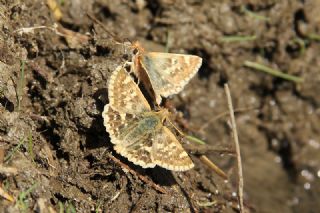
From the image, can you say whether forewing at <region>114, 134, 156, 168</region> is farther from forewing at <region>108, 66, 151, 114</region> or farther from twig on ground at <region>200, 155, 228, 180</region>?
twig on ground at <region>200, 155, 228, 180</region>

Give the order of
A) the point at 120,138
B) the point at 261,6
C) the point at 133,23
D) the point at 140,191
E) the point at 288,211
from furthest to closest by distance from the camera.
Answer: the point at 288,211 < the point at 261,6 < the point at 133,23 < the point at 140,191 < the point at 120,138

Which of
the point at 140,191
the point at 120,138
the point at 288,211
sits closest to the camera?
the point at 120,138

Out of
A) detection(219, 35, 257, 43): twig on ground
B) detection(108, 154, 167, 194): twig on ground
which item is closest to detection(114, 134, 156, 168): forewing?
detection(108, 154, 167, 194): twig on ground

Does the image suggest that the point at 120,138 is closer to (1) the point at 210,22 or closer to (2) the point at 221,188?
(2) the point at 221,188

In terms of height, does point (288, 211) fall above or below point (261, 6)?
below

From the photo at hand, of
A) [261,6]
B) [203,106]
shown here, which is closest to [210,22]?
[261,6]

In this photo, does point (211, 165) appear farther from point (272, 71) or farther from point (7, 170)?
point (7, 170)
